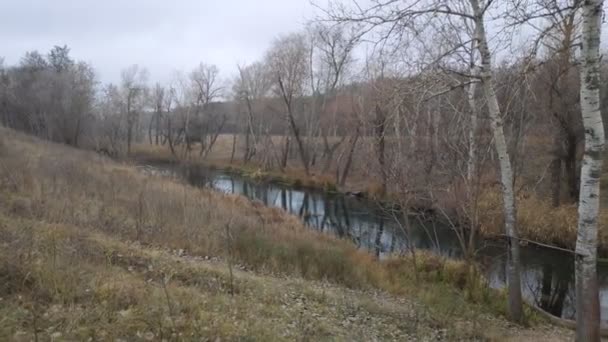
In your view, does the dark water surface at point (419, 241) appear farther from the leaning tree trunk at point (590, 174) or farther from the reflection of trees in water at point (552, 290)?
the leaning tree trunk at point (590, 174)

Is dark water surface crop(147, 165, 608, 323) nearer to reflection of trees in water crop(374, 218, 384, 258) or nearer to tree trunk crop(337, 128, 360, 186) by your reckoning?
reflection of trees in water crop(374, 218, 384, 258)

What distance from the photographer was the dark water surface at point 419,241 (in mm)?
10867

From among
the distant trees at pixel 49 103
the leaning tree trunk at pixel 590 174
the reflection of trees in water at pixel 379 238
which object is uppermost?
the distant trees at pixel 49 103

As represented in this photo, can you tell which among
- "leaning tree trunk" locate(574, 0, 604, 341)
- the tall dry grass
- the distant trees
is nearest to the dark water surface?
the tall dry grass

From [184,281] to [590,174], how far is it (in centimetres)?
570

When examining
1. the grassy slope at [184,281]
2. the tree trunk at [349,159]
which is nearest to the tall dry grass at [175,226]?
the grassy slope at [184,281]

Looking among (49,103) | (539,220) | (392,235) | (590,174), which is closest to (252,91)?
(49,103)

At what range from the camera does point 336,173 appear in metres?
29.9

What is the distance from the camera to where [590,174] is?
16.1ft

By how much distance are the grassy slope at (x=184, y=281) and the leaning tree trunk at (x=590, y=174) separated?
1.48 m

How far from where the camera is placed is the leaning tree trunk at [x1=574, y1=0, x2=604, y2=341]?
186 inches

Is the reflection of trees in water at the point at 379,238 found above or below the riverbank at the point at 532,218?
below

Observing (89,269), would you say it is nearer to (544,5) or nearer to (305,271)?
(305,271)

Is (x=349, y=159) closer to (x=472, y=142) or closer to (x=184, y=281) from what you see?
(x=472, y=142)
